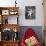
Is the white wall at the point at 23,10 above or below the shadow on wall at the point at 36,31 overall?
above

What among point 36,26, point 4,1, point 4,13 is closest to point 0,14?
point 4,13

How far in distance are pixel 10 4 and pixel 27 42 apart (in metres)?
1.40

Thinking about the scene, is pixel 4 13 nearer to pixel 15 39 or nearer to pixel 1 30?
pixel 1 30

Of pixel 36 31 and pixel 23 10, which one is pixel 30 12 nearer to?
pixel 23 10

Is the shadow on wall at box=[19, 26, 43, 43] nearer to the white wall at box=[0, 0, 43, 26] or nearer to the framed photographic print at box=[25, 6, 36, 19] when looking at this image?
the white wall at box=[0, 0, 43, 26]

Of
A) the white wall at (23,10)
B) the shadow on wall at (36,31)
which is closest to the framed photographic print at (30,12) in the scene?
the white wall at (23,10)

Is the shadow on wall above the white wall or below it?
below

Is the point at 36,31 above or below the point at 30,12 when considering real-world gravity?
below

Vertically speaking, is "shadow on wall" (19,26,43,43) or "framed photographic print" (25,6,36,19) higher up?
"framed photographic print" (25,6,36,19)

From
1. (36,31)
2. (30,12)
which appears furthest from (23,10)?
(36,31)

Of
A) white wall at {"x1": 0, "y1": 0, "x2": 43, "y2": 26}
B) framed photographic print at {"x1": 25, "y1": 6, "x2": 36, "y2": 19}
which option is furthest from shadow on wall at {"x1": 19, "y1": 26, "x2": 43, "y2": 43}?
framed photographic print at {"x1": 25, "y1": 6, "x2": 36, "y2": 19}

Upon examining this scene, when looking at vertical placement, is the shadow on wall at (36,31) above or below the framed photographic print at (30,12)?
below

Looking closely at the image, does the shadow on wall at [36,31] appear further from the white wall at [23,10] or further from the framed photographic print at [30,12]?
the framed photographic print at [30,12]

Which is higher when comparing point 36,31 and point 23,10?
point 23,10
